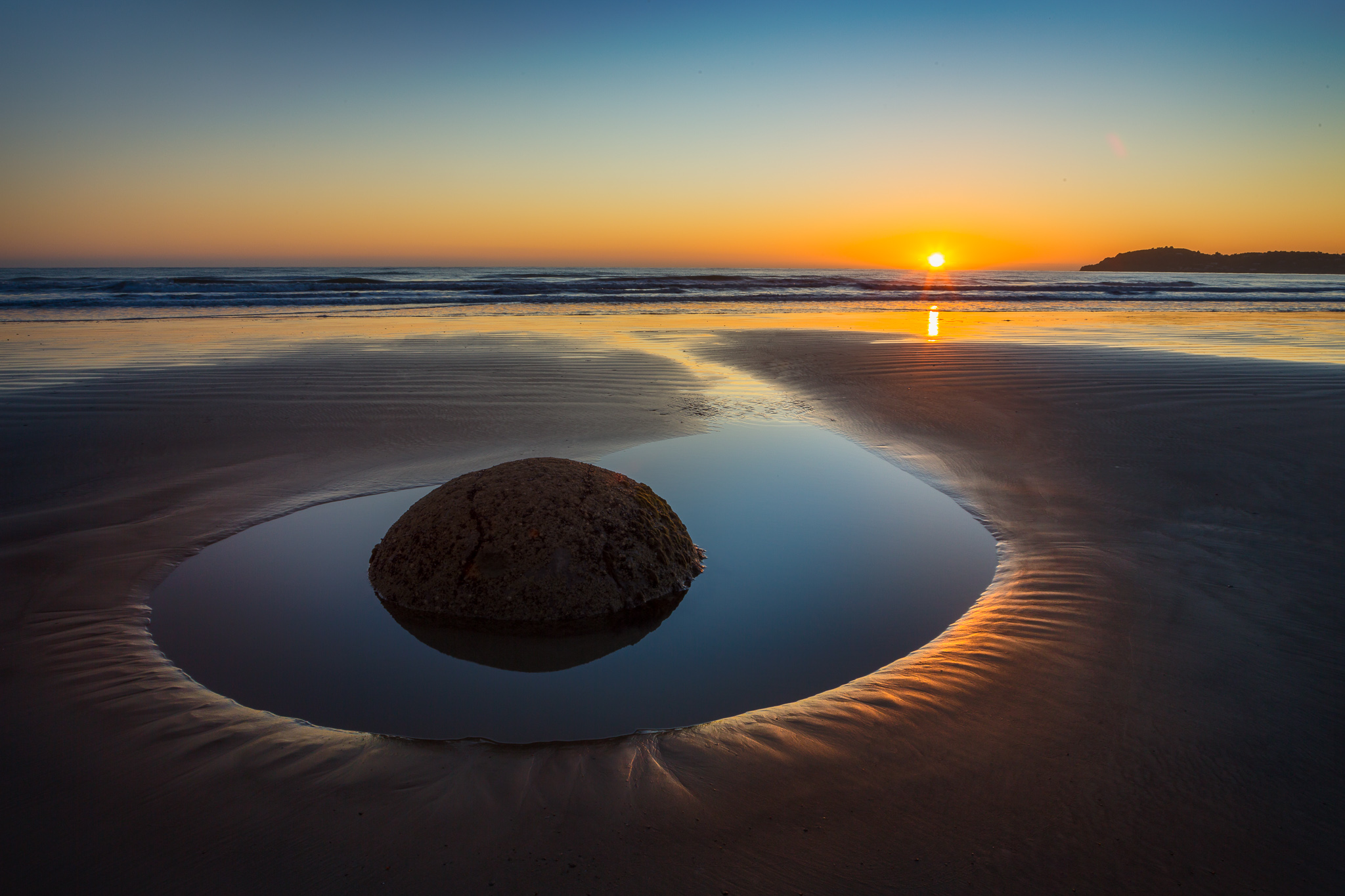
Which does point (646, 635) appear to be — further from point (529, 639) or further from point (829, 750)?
point (829, 750)

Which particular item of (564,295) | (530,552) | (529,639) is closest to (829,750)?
(529,639)

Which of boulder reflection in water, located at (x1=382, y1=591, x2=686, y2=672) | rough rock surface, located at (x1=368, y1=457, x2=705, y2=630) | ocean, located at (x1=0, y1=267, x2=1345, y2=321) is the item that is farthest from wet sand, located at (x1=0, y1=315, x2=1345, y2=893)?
ocean, located at (x1=0, y1=267, x2=1345, y2=321)

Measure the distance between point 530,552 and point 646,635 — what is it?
2.13 feet

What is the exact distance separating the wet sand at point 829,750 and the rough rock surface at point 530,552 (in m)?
0.86

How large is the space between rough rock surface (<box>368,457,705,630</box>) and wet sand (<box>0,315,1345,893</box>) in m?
0.86

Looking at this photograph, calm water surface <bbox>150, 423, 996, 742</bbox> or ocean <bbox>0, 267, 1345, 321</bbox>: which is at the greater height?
ocean <bbox>0, 267, 1345, 321</bbox>

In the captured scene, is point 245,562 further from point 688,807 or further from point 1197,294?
point 1197,294

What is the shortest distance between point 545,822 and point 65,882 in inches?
48.5

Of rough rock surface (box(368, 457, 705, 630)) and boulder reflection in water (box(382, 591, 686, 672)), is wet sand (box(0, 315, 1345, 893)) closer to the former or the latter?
boulder reflection in water (box(382, 591, 686, 672))

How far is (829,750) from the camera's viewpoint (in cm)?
245

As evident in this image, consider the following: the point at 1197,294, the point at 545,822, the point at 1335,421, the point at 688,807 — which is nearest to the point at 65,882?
the point at 545,822

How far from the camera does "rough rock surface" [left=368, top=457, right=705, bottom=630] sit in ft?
10.7

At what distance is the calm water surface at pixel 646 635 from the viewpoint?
2.70 meters

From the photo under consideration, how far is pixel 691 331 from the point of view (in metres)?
17.4
